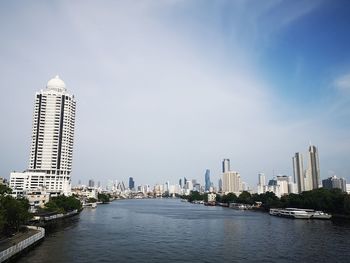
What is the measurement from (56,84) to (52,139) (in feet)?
85.1

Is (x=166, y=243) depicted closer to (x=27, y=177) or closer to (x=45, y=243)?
(x=45, y=243)

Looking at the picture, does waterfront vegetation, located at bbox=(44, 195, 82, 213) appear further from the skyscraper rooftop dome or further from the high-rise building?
the skyscraper rooftop dome

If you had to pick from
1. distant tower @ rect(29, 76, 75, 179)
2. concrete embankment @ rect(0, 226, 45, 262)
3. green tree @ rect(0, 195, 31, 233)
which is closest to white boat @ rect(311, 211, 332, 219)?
concrete embankment @ rect(0, 226, 45, 262)

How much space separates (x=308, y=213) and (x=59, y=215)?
7021 cm

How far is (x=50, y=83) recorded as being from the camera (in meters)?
145

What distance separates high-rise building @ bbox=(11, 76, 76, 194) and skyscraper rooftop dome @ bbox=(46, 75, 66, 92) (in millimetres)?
2059

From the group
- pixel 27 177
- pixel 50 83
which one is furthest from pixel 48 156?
pixel 50 83

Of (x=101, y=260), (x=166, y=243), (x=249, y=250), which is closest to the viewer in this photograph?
(x=101, y=260)

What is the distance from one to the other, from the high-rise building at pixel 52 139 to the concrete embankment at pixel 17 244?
89.6 metres

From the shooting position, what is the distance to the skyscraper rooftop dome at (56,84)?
474 feet

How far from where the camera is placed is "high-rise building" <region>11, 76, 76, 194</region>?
135125 millimetres

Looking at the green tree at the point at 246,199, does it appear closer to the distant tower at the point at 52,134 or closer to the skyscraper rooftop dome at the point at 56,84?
the distant tower at the point at 52,134

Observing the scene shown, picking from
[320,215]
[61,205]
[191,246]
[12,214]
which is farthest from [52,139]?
[320,215]

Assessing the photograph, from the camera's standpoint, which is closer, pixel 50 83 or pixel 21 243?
pixel 21 243
